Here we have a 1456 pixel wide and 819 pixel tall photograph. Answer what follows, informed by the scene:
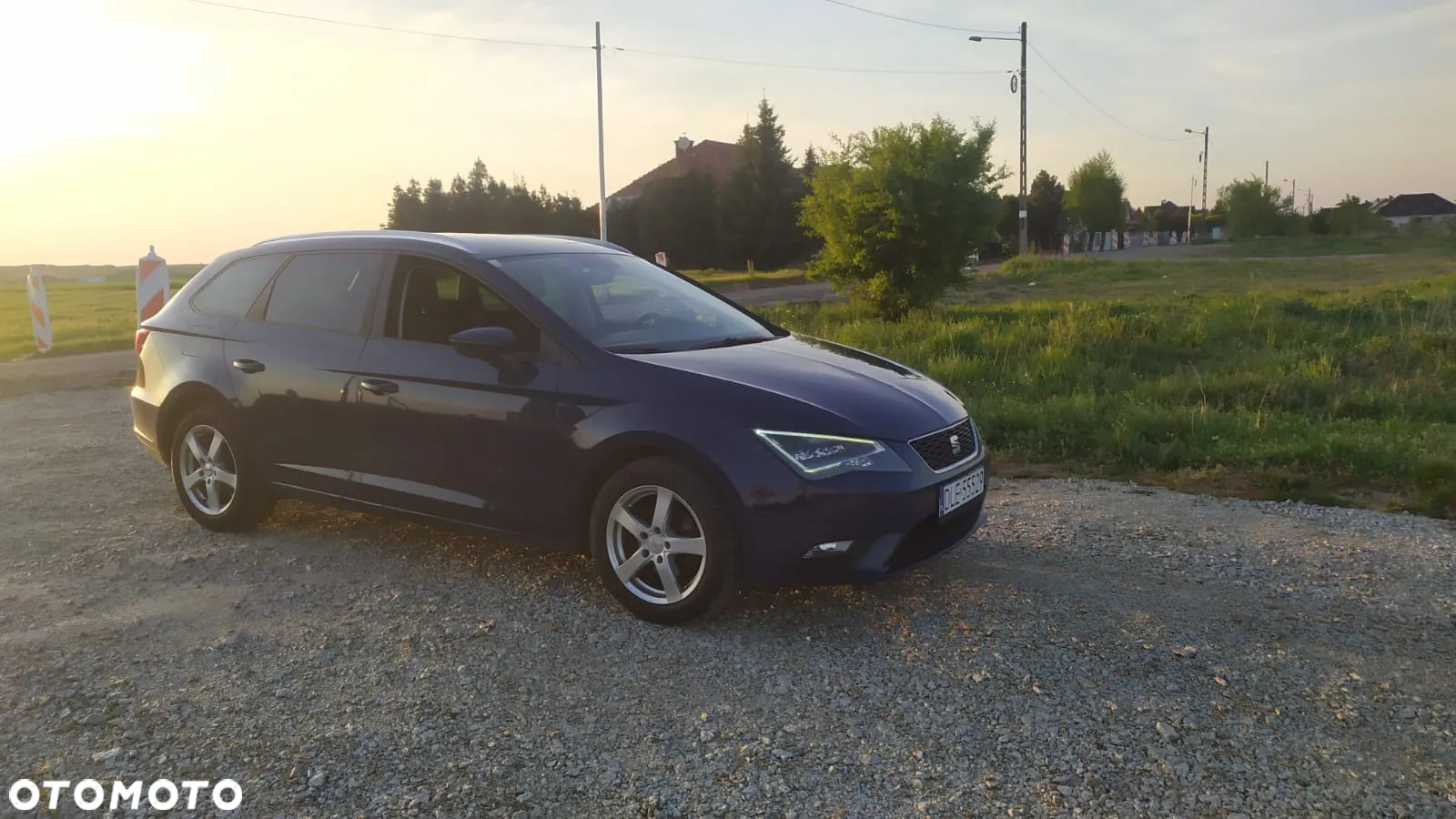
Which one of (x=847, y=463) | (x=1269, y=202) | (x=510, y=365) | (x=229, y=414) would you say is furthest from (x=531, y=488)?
(x=1269, y=202)

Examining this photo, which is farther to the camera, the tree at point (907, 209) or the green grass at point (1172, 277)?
the green grass at point (1172, 277)

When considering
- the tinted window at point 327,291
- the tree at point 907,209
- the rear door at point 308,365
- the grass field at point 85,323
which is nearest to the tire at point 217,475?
the rear door at point 308,365

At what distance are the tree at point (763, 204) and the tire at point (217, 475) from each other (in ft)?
131

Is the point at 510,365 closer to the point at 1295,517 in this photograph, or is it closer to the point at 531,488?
the point at 531,488

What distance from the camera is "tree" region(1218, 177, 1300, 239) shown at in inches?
2771

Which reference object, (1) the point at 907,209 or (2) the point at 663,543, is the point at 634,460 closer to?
(2) the point at 663,543

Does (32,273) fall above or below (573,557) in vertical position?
above

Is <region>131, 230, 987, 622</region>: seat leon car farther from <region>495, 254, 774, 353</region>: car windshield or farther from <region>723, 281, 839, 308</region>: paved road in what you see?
<region>723, 281, 839, 308</region>: paved road

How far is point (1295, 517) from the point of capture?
5.41 meters

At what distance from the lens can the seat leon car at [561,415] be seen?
3773 millimetres

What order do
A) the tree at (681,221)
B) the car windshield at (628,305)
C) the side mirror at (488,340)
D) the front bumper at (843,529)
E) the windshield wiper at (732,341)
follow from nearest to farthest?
the front bumper at (843,529)
the side mirror at (488,340)
the car windshield at (628,305)
the windshield wiper at (732,341)
the tree at (681,221)

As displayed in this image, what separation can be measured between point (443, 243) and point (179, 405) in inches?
76.3

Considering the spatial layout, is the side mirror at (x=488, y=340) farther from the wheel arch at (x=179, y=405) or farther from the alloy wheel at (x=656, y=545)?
the wheel arch at (x=179, y=405)

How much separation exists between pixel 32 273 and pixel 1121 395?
1426cm
